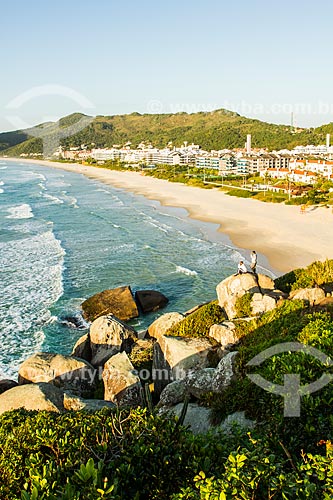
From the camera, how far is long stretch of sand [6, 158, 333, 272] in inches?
1122

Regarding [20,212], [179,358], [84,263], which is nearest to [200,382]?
[179,358]

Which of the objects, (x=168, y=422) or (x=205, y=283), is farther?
(x=205, y=283)

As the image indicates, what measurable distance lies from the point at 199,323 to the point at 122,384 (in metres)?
3.69

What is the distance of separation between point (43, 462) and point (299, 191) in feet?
196

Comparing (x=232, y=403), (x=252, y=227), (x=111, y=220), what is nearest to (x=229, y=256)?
(x=252, y=227)

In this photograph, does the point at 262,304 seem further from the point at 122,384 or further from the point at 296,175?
the point at 296,175

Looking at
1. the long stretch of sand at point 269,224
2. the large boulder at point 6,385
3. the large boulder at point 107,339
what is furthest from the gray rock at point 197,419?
the long stretch of sand at point 269,224

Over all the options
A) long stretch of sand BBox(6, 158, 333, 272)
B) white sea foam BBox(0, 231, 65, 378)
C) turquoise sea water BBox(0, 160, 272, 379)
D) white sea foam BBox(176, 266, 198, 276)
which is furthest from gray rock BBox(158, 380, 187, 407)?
long stretch of sand BBox(6, 158, 333, 272)

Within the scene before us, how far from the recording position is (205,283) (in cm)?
2334

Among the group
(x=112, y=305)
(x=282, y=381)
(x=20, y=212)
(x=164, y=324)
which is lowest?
(x=112, y=305)

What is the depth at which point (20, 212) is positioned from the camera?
4966cm

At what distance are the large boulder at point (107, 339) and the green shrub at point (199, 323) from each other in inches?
54.5

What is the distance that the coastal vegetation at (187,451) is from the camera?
419 cm

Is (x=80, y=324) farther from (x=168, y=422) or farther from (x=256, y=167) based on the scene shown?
(x=256, y=167)
